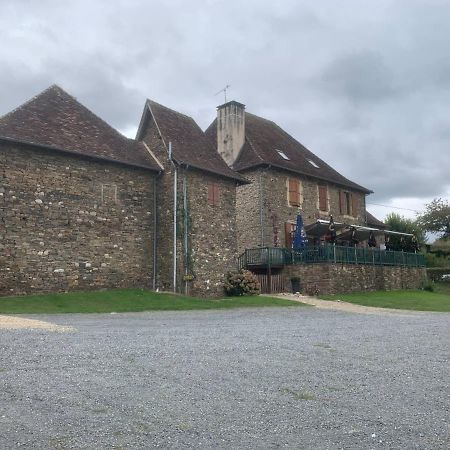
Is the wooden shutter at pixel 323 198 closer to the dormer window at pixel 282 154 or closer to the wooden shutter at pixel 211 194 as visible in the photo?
the dormer window at pixel 282 154

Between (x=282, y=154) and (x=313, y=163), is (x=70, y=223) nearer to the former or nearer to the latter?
(x=282, y=154)

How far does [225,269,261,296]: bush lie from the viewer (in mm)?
22750

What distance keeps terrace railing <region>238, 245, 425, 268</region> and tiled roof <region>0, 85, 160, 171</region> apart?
697 centimetres

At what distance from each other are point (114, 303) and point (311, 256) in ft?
34.2

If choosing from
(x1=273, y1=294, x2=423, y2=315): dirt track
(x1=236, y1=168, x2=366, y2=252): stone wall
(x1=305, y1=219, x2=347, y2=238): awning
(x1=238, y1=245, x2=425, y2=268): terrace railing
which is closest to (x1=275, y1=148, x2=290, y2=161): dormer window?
(x1=236, y1=168, x2=366, y2=252): stone wall

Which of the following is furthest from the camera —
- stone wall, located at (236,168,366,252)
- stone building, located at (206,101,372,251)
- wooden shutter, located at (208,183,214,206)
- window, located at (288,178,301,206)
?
window, located at (288,178,301,206)

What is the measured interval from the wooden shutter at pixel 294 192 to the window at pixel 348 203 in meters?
4.22

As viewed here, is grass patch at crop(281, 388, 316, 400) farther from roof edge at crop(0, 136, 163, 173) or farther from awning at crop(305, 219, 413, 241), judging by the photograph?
awning at crop(305, 219, 413, 241)

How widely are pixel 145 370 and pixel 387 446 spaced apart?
3111 mm

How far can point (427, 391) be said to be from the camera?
554 centimetres

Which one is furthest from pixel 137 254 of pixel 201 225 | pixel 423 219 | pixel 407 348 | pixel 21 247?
pixel 423 219

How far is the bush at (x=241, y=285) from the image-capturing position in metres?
22.8

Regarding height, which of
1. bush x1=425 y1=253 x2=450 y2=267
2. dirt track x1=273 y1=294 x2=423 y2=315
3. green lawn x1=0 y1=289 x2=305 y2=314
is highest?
bush x1=425 y1=253 x2=450 y2=267

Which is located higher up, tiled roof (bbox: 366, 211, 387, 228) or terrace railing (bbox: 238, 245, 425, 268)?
tiled roof (bbox: 366, 211, 387, 228)
